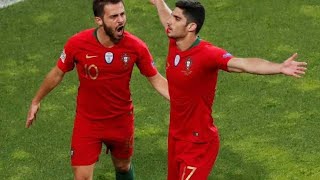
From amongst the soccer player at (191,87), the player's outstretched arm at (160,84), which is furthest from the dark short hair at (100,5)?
the player's outstretched arm at (160,84)

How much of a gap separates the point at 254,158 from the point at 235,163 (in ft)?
0.89

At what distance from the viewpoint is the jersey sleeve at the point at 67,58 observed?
9.32m

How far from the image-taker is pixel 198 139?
348 inches

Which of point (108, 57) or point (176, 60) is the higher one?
point (176, 60)

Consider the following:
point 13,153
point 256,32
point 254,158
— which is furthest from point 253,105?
point 13,153

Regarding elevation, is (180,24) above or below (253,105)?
above

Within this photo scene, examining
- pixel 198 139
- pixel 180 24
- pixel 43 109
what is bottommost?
pixel 43 109

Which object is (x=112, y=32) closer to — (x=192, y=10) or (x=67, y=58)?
(x=67, y=58)

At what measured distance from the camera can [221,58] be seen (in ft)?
27.4

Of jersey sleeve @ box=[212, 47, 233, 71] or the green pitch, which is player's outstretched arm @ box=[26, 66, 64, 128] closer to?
the green pitch

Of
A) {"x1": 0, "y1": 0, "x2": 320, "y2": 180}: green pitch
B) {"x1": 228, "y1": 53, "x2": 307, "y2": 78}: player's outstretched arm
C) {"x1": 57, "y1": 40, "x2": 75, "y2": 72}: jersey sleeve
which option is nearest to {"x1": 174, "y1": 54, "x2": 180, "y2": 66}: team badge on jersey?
{"x1": 228, "y1": 53, "x2": 307, "y2": 78}: player's outstretched arm

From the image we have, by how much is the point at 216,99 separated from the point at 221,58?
4660 mm

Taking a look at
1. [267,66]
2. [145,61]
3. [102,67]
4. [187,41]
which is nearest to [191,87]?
[187,41]

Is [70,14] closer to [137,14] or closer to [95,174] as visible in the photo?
[137,14]
